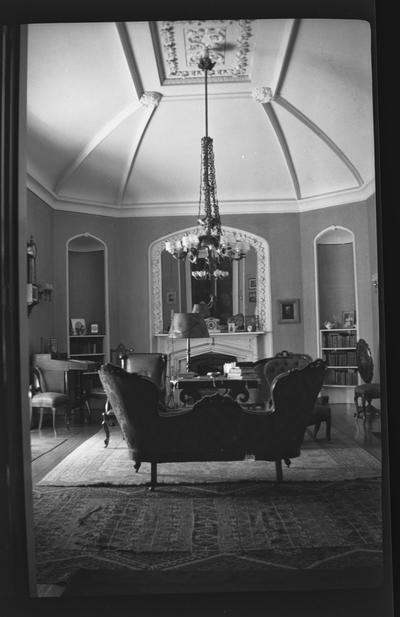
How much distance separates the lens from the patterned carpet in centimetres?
258

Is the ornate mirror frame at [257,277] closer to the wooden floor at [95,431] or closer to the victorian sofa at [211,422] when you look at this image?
the wooden floor at [95,431]

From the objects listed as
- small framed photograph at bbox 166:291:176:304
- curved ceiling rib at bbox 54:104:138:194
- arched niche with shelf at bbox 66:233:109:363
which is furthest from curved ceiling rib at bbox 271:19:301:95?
small framed photograph at bbox 166:291:176:304

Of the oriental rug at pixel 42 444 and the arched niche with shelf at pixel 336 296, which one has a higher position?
the arched niche with shelf at pixel 336 296

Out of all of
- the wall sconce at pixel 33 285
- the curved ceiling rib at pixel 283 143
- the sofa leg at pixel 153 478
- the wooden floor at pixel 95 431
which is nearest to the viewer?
the sofa leg at pixel 153 478

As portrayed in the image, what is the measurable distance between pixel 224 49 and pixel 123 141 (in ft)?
7.00

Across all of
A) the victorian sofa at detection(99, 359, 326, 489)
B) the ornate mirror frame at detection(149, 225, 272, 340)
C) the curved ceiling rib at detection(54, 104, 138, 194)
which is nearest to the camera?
the victorian sofa at detection(99, 359, 326, 489)

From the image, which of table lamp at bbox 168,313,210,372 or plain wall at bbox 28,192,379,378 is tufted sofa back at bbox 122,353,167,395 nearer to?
table lamp at bbox 168,313,210,372

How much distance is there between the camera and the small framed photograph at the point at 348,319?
8102 millimetres

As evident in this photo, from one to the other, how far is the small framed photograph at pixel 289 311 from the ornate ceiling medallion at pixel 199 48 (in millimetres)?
3559

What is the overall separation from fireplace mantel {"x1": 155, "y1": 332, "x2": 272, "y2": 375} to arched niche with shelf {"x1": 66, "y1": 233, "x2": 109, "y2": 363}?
1.02 metres

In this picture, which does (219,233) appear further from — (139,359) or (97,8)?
(97,8)

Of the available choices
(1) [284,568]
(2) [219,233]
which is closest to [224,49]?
(2) [219,233]

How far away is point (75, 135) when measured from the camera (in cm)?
657

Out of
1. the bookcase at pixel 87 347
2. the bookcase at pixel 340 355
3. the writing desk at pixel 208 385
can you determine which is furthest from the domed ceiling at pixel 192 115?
the writing desk at pixel 208 385
